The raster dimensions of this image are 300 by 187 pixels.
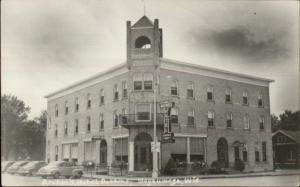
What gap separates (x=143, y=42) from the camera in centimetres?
2181

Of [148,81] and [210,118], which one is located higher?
[148,81]

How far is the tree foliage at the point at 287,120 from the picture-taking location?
21.3m

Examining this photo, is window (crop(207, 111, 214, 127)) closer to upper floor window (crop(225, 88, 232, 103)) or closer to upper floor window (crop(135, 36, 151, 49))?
upper floor window (crop(225, 88, 232, 103))

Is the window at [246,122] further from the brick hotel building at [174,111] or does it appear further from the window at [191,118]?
the window at [191,118]

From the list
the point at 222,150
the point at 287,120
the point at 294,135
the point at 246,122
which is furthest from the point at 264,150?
the point at 222,150

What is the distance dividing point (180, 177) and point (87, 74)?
5.49 m

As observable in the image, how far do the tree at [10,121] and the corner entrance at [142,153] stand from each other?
6.13 m

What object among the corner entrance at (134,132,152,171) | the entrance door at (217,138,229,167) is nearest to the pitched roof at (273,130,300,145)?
the entrance door at (217,138,229,167)

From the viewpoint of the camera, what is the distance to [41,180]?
15.9 m

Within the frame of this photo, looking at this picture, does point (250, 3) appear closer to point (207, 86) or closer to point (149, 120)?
point (207, 86)

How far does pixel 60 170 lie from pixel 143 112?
666 centimetres

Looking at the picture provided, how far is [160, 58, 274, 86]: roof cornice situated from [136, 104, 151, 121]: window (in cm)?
226

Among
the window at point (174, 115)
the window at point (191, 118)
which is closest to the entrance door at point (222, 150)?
the window at point (191, 118)

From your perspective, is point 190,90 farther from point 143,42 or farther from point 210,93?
point 143,42
